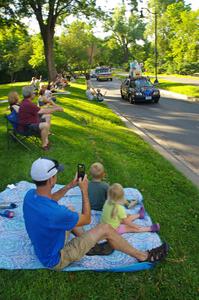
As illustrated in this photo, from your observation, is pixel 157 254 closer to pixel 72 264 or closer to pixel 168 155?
pixel 72 264

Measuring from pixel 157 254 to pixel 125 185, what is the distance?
9.15 feet

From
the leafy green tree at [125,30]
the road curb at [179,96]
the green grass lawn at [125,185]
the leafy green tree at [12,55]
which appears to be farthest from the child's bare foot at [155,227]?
the leafy green tree at [125,30]

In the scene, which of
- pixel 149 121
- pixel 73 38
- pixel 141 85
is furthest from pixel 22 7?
pixel 73 38

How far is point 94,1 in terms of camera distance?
30859mm

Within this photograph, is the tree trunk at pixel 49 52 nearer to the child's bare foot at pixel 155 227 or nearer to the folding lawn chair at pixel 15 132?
the folding lawn chair at pixel 15 132

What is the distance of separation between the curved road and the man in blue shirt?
378 centimetres

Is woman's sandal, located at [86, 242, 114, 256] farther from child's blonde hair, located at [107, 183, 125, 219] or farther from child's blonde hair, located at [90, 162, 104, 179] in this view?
child's blonde hair, located at [90, 162, 104, 179]

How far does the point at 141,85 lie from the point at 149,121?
7.68 m

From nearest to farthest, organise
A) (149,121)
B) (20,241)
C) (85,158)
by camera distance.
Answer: (20,241) < (85,158) < (149,121)

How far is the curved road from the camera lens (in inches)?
398

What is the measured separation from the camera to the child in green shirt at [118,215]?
5215 mm

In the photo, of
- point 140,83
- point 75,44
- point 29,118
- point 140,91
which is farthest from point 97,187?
point 75,44

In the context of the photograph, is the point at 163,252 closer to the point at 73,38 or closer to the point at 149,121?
the point at 149,121

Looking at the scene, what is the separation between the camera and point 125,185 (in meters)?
7.50
